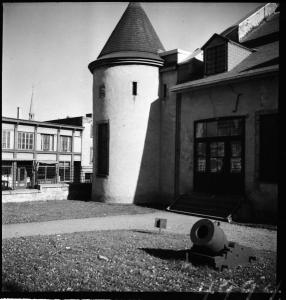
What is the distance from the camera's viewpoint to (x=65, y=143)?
4328 centimetres

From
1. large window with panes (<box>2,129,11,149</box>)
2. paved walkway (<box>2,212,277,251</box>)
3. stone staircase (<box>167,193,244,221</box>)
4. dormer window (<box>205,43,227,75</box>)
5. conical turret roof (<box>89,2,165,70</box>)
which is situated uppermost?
conical turret roof (<box>89,2,165,70</box>)

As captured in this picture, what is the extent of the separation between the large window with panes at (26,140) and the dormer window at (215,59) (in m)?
27.5

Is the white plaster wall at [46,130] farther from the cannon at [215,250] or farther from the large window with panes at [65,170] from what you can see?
the cannon at [215,250]

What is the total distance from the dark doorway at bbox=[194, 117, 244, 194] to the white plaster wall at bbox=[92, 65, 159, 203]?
9.41ft

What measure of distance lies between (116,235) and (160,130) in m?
9.92

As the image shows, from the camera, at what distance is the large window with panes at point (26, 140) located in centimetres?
3847

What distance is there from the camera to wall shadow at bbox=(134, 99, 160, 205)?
18.3 m

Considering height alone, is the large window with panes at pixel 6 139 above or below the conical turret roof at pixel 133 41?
below

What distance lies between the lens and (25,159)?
130 feet

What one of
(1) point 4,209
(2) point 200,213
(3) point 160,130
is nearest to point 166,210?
(2) point 200,213

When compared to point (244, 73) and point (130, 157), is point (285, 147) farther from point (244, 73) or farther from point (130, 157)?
point (130, 157)

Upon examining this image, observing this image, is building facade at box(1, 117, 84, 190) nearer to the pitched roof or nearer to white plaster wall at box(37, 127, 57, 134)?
white plaster wall at box(37, 127, 57, 134)

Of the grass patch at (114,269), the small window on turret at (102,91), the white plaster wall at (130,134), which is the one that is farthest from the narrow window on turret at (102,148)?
the grass patch at (114,269)

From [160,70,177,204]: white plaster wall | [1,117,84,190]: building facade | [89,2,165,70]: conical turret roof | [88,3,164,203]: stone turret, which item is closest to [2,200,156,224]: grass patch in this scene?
[88,3,164,203]: stone turret
